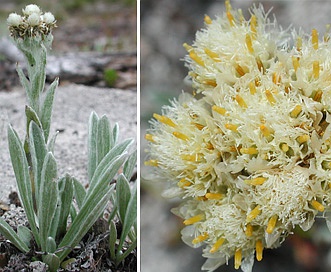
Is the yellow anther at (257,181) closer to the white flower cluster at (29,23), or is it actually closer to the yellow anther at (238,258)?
the yellow anther at (238,258)

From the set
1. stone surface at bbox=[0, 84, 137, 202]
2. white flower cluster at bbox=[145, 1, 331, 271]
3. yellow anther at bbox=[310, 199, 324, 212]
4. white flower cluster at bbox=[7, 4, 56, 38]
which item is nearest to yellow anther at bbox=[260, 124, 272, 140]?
white flower cluster at bbox=[145, 1, 331, 271]

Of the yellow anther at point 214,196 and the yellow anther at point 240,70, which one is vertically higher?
the yellow anther at point 240,70

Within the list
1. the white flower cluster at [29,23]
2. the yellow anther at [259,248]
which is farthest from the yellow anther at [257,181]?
the white flower cluster at [29,23]

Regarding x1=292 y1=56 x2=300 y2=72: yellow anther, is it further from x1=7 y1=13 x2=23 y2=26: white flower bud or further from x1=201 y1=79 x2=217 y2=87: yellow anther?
x1=7 y1=13 x2=23 y2=26: white flower bud

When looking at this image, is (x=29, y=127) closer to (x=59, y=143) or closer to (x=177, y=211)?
(x=177, y=211)

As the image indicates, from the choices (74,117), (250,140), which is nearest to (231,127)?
(250,140)
